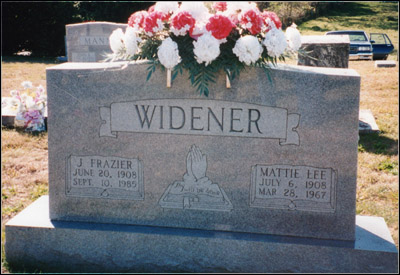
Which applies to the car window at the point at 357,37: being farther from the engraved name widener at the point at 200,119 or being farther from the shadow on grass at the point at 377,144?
the engraved name widener at the point at 200,119

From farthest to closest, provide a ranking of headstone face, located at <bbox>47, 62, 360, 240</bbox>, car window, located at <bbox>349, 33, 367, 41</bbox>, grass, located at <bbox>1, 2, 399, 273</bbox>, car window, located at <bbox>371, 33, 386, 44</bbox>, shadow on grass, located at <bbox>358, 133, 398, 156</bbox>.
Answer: car window, located at <bbox>371, 33, 386, 44</bbox> → car window, located at <bbox>349, 33, 367, 41</bbox> → shadow on grass, located at <bbox>358, 133, 398, 156</bbox> → grass, located at <bbox>1, 2, 399, 273</bbox> → headstone face, located at <bbox>47, 62, 360, 240</bbox>

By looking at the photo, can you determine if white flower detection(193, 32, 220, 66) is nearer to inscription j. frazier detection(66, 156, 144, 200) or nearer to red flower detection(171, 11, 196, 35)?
red flower detection(171, 11, 196, 35)

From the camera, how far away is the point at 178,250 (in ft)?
11.2

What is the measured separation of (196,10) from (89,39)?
6.45m

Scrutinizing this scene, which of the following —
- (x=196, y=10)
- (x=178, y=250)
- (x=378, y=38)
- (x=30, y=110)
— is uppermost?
(x=378, y=38)

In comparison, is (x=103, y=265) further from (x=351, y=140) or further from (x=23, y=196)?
(x=351, y=140)

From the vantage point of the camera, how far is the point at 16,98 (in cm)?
742

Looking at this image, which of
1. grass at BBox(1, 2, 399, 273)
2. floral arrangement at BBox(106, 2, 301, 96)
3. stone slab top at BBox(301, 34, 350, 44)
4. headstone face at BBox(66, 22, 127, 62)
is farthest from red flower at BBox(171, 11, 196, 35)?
headstone face at BBox(66, 22, 127, 62)

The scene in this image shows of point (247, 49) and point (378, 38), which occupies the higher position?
point (378, 38)

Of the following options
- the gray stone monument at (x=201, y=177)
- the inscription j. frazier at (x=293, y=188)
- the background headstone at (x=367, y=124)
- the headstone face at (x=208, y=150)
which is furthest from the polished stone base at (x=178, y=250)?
the background headstone at (x=367, y=124)

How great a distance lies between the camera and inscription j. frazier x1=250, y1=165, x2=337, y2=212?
330 centimetres

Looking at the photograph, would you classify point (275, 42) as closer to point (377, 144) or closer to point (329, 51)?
point (329, 51)

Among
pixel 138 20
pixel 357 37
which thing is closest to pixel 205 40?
pixel 138 20

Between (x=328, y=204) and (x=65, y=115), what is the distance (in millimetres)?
2116
